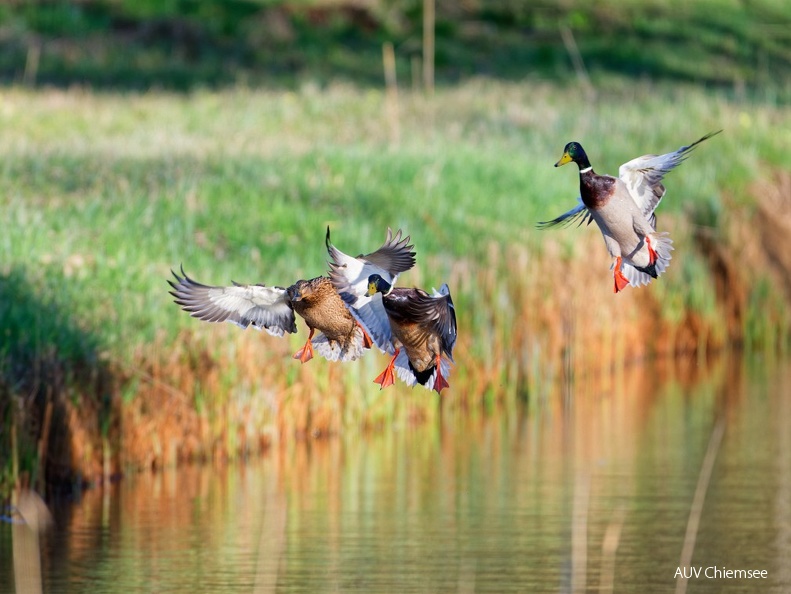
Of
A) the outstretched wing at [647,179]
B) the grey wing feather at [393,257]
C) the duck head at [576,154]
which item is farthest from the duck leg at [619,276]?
the grey wing feather at [393,257]

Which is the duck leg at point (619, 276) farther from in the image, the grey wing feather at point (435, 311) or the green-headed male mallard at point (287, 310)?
the green-headed male mallard at point (287, 310)

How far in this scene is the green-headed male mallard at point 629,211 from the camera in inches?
207

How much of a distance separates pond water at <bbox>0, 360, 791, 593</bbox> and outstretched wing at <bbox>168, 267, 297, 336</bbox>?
4366 millimetres

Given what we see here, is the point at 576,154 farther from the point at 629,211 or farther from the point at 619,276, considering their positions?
the point at 619,276

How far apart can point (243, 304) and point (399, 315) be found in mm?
676

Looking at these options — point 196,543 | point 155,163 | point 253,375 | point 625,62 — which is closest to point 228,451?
point 253,375

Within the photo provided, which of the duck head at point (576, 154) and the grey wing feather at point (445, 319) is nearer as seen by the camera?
the grey wing feather at point (445, 319)

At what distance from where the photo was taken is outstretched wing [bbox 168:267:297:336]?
550cm

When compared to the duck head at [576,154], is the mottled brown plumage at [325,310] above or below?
below

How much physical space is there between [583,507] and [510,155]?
283 inches

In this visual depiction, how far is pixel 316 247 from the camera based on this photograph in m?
13.8

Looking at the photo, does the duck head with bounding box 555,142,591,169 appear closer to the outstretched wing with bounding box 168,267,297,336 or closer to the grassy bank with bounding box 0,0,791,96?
the outstretched wing with bounding box 168,267,297,336

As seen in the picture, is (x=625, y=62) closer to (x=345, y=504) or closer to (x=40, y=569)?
(x=345, y=504)

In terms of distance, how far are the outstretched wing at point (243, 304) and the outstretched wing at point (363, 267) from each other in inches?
15.6
